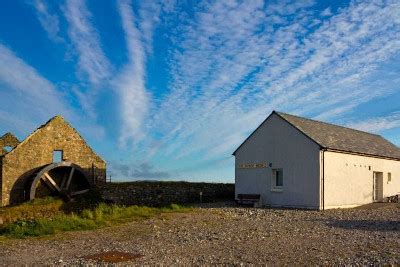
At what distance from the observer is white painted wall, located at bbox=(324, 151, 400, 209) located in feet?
76.1

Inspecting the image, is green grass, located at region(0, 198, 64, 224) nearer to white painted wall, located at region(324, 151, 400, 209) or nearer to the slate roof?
the slate roof

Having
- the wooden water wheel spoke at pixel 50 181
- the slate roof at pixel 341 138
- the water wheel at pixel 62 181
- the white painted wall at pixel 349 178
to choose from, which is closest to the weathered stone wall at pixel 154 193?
the water wheel at pixel 62 181

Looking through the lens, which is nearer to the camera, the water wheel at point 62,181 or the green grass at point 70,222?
the green grass at point 70,222

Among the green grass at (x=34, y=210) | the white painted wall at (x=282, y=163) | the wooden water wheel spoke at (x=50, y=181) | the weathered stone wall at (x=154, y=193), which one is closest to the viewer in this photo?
the green grass at (x=34, y=210)

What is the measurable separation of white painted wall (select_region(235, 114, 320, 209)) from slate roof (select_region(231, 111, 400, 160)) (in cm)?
62

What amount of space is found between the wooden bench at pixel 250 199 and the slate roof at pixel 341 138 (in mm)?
4587

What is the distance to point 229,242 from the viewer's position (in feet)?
39.8

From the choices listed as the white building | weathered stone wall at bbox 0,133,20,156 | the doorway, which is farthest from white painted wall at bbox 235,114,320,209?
weathered stone wall at bbox 0,133,20,156

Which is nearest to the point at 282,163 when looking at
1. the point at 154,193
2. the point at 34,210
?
the point at 154,193

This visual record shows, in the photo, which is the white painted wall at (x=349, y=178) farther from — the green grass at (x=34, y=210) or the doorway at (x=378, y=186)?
the green grass at (x=34, y=210)

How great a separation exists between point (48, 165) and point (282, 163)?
46.2 ft

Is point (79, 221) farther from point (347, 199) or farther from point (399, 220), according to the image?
point (347, 199)

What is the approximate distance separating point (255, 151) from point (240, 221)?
9.22 m

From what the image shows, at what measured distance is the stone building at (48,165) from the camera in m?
25.5
